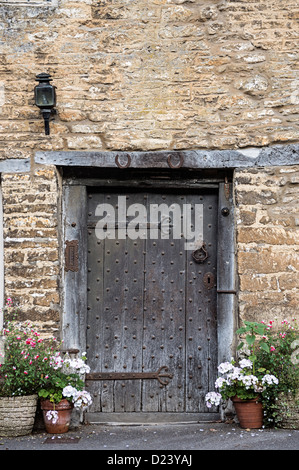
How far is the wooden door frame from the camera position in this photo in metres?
5.35

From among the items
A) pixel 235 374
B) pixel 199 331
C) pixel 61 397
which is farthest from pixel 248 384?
pixel 61 397

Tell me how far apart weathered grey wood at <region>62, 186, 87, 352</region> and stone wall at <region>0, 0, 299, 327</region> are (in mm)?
166

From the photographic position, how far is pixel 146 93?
17.5ft

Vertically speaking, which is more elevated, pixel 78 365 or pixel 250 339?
pixel 250 339

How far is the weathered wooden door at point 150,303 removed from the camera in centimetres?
543

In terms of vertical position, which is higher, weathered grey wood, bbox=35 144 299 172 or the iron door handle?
weathered grey wood, bbox=35 144 299 172

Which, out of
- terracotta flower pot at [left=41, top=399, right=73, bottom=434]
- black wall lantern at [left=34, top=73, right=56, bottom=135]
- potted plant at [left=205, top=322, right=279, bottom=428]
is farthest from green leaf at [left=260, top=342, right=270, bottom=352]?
black wall lantern at [left=34, top=73, right=56, bottom=135]

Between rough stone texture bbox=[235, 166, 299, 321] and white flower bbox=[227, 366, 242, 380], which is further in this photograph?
rough stone texture bbox=[235, 166, 299, 321]

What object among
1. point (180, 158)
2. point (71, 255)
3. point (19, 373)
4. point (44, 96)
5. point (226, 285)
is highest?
point (44, 96)

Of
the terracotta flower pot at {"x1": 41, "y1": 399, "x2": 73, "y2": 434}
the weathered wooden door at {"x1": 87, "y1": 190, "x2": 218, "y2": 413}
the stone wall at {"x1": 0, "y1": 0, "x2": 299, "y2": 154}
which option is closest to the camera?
the terracotta flower pot at {"x1": 41, "y1": 399, "x2": 73, "y2": 434}

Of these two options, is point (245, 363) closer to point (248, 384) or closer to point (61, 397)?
point (248, 384)

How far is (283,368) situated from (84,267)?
186 cm

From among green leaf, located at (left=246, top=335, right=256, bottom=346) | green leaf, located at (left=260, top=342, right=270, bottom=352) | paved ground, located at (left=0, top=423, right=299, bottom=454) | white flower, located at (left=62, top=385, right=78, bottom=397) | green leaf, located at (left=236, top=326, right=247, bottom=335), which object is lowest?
paved ground, located at (left=0, top=423, right=299, bottom=454)

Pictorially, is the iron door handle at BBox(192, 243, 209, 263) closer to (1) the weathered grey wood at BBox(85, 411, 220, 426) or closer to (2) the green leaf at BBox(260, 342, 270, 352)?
(2) the green leaf at BBox(260, 342, 270, 352)
